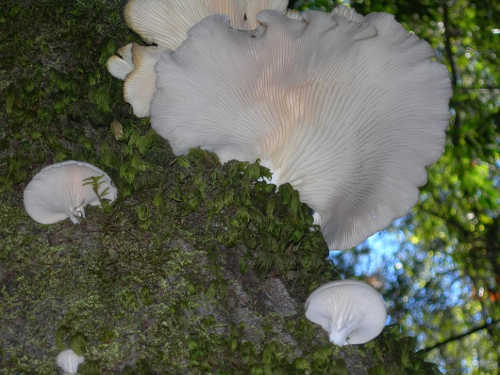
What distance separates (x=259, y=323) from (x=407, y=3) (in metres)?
6.38

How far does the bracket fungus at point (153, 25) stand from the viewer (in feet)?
8.03

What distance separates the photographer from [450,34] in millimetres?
8023

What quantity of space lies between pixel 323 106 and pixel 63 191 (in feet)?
4.41

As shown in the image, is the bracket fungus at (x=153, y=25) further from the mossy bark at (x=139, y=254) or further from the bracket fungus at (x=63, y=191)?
the bracket fungus at (x=63, y=191)

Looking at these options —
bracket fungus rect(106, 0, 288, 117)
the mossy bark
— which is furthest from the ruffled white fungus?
the mossy bark

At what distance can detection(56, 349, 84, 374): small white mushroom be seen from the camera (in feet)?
5.46

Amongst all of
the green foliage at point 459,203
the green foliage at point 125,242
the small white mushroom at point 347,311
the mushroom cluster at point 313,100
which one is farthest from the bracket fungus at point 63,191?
the green foliage at point 459,203

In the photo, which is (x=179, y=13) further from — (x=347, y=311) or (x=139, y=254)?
(x=347, y=311)

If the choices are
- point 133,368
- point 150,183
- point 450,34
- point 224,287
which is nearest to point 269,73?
point 150,183

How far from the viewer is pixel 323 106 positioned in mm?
2318

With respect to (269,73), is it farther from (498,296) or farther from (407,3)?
(498,296)

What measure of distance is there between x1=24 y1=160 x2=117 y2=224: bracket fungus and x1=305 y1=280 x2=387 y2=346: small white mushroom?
3.68ft

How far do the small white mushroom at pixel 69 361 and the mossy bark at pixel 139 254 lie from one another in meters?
0.03

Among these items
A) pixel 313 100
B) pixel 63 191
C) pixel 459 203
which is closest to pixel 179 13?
pixel 313 100
